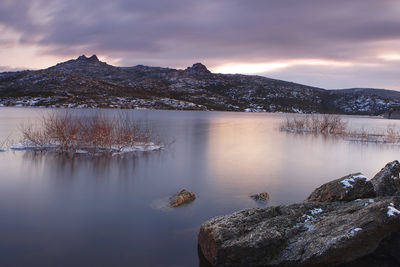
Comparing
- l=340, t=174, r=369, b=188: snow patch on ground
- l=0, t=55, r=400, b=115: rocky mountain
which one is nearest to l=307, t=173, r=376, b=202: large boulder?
l=340, t=174, r=369, b=188: snow patch on ground

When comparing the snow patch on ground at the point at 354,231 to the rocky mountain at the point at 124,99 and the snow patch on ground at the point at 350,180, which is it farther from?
the rocky mountain at the point at 124,99

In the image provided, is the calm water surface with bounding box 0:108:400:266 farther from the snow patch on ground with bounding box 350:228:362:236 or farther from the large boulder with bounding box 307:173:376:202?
the snow patch on ground with bounding box 350:228:362:236

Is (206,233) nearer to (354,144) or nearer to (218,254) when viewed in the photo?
(218,254)

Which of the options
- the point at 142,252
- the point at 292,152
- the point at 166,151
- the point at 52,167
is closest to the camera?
the point at 142,252

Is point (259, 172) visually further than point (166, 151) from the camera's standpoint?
No

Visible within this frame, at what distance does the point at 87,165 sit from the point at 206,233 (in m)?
10.5

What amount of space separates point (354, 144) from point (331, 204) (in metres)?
23.4

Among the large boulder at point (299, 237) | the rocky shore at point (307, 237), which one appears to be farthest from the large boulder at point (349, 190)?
the large boulder at point (299, 237)

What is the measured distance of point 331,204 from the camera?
7398mm

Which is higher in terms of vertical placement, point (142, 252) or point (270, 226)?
point (270, 226)

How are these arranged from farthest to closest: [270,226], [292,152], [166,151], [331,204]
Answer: [292,152]
[166,151]
[331,204]
[270,226]

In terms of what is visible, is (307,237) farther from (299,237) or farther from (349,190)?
(349,190)

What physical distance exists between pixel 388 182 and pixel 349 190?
2109mm

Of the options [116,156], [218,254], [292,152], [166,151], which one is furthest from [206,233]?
[292,152]
